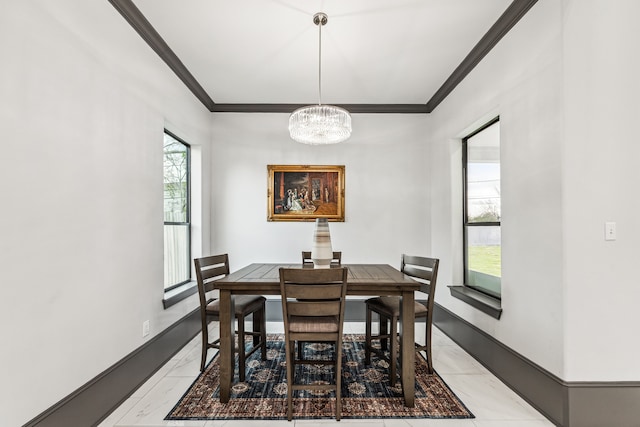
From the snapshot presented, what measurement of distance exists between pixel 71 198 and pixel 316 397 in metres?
1.98

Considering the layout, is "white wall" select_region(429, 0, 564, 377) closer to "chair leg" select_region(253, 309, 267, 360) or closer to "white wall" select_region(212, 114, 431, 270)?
"white wall" select_region(212, 114, 431, 270)

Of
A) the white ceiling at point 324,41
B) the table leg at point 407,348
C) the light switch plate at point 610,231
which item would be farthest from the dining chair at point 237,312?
the light switch plate at point 610,231

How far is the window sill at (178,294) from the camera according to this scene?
287cm

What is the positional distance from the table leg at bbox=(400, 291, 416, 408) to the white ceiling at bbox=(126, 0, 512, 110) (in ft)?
6.78

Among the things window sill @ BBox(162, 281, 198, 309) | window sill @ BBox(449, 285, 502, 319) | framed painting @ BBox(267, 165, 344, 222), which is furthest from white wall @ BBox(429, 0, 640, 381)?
window sill @ BBox(162, 281, 198, 309)

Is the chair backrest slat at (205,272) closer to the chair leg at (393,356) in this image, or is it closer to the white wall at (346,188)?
the white wall at (346,188)

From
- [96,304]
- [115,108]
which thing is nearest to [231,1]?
[115,108]

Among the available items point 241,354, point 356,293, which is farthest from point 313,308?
point 241,354

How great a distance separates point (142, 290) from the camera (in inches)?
98.7

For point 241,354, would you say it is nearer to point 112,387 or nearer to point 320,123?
point 112,387

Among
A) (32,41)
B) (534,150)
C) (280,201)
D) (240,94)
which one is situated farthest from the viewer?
(280,201)

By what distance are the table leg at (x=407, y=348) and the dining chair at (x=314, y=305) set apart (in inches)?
18.1

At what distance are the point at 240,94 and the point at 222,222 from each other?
64.2 inches

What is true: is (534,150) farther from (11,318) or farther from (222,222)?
(222,222)
